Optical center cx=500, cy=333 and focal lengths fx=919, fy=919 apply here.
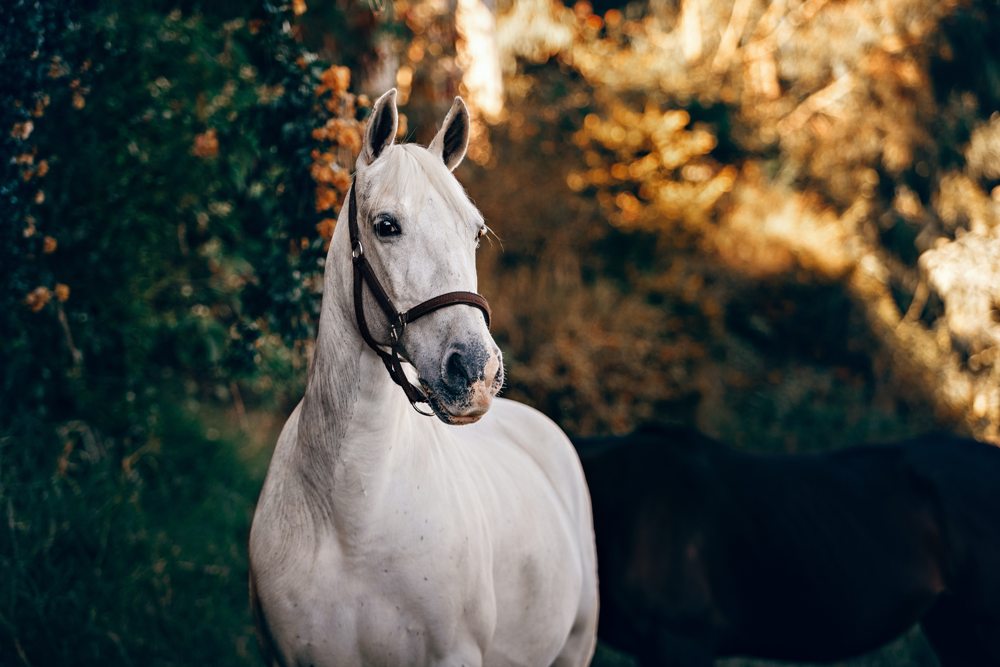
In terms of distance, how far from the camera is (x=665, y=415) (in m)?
8.41

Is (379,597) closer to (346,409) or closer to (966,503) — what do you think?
(346,409)

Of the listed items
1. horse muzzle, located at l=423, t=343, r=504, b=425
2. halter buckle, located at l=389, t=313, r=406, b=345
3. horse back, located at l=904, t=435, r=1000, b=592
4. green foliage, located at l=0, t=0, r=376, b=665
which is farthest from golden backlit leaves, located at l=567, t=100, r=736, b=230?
horse muzzle, located at l=423, t=343, r=504, b=425

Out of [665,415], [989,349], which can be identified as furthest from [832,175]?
[665,415]

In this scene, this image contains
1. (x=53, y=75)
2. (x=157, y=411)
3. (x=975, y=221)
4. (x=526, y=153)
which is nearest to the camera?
(x=53, y=75)

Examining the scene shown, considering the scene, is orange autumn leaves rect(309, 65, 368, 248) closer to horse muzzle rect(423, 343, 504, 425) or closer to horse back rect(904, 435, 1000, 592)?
horse muzzle rect(423, 343, 504, 425)

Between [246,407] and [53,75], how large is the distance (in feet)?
12.9

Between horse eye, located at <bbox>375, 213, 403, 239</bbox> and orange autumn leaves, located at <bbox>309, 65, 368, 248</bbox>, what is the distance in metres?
1.34

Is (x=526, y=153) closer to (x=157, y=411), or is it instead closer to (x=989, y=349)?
(x=989, y=349)

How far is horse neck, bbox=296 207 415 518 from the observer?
2.39 metres

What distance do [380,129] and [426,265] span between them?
43 centimetres

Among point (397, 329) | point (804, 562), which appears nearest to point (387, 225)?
point (397, 329)

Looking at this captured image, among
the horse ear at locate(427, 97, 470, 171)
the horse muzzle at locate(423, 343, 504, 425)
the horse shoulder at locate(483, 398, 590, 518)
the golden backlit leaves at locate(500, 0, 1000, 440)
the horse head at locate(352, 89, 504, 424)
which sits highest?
the horse ear at locate(427, 97, 470, 171)

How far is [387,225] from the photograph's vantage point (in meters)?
2.26

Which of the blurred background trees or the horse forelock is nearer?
the horse forelock
